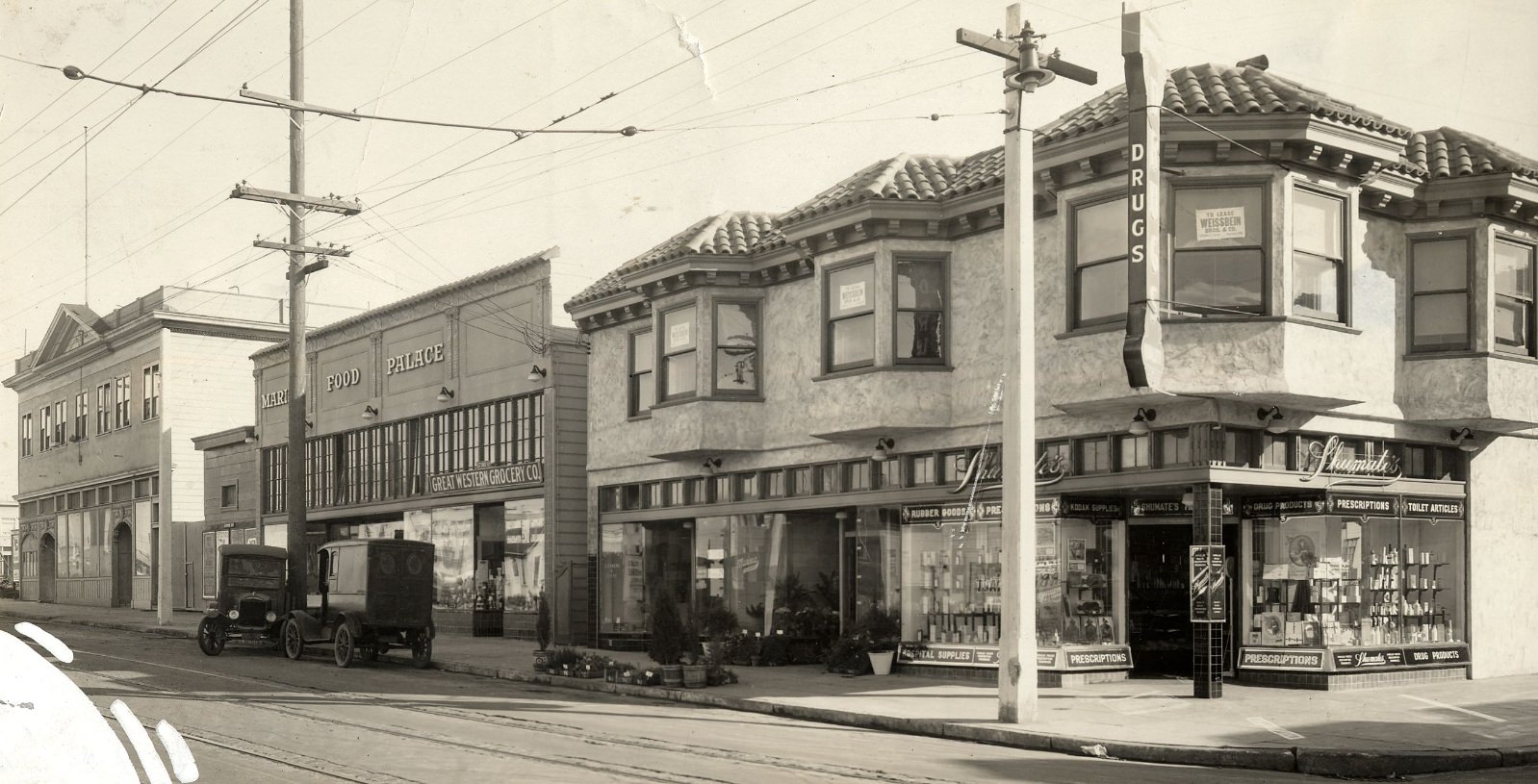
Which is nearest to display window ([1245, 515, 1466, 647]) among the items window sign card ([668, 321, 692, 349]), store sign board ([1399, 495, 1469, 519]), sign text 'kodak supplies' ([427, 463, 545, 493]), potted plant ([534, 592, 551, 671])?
store sign board ([1399, 495, 1469, 519])

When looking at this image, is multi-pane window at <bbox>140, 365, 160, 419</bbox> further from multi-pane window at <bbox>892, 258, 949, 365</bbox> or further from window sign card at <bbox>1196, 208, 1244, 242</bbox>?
window sign card at <bbox>1196, 208, 1244, 242</bbox>

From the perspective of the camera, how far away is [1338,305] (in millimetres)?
18078

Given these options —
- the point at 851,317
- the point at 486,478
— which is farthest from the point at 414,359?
the point at 851,317

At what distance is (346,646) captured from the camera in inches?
952

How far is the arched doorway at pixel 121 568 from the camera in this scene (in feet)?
172

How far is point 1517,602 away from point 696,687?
12.4 meters

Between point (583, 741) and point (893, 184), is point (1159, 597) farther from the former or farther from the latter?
point (583, 741)

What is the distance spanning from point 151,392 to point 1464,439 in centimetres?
4405

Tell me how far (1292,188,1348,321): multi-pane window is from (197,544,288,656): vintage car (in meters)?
19.9

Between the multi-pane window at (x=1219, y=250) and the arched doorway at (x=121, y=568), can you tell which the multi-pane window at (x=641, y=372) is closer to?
the multi-pane window at (x=1219, y=250)

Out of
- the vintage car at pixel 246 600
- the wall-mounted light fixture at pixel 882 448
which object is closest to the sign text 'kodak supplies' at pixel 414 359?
the vintage car at pixel 246 600

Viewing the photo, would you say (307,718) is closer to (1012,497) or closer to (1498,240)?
(1012,497)

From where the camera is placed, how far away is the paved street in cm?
1111

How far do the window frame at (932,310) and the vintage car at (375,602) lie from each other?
32.6 feet
